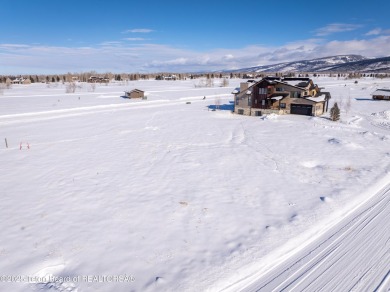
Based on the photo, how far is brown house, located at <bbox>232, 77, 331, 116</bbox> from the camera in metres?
44.9

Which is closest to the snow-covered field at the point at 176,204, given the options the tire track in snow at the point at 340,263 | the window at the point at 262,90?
the tire track in snow at the point at 340,263

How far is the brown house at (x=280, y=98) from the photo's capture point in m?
44.9

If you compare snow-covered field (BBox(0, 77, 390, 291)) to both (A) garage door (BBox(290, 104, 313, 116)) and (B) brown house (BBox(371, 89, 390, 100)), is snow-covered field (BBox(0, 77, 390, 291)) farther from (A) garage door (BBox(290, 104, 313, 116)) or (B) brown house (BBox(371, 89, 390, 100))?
(B) brown house (BBox(371, 89, 390, 100))

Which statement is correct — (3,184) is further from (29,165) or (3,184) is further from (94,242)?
(94,242)

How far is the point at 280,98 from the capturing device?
150 ft

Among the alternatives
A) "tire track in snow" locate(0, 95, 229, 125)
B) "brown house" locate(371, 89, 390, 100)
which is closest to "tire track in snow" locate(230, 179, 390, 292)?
"tire track in snow" locate(0, 95, 229, 125)

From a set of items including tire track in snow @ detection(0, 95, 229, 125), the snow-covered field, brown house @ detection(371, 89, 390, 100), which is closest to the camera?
the snow-covered field

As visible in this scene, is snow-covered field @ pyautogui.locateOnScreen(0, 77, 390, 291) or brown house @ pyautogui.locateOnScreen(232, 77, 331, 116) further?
brown house @ pyautogui.locateOnScreen(232, 77, 331, 116)

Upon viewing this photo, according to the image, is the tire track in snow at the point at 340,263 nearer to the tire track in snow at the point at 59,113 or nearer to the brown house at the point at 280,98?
the brown house at the point at 280,98

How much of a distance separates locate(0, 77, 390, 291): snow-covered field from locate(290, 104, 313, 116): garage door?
11.6 metres

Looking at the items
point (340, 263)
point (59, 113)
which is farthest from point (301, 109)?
point (59, 113)

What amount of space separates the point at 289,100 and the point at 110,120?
30.0m

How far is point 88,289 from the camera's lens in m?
9.84

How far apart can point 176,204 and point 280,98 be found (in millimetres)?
35209
